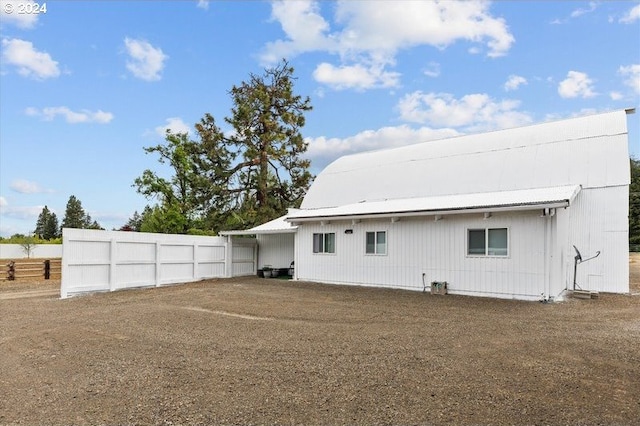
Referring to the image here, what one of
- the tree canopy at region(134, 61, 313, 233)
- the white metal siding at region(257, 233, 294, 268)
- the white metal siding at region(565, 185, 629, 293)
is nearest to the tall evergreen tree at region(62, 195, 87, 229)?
the tree canopy at region(134, 61, 313, 233)

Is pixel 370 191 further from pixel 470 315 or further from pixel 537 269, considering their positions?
pixel 470 315

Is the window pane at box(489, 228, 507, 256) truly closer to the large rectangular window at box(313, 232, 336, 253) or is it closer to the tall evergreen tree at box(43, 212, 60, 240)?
the large rectangular window at box(313, 232, 336, 253)

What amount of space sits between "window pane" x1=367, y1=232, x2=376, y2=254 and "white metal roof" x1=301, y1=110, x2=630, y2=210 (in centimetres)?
382

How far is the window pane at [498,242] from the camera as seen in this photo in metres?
12.3

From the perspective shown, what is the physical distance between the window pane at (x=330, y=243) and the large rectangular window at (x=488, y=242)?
5339 mm

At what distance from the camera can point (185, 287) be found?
51.1ft

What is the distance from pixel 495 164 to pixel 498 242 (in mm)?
5619

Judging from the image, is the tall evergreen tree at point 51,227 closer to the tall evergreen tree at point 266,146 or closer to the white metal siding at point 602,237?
the tall evergreen tree at point 266,146

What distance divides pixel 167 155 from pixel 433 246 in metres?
22.0

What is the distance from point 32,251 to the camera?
137 ft

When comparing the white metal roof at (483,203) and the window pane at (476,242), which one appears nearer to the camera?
the white metal roof at (483,203)

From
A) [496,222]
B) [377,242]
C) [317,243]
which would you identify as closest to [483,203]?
[496,222]

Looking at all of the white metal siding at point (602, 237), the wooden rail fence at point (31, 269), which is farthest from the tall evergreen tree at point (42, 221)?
the white metal siding at point (602, 237)

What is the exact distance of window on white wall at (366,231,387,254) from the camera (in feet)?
49.0
